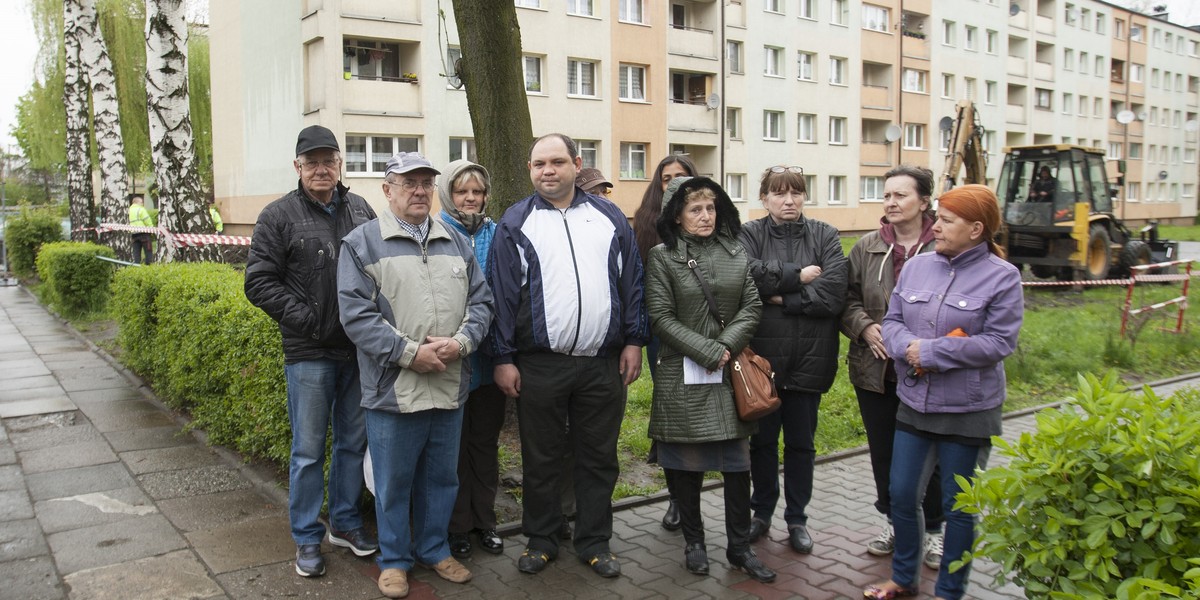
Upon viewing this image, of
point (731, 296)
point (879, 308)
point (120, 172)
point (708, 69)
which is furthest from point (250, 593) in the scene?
point (708, 69)

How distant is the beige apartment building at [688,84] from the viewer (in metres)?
29.4

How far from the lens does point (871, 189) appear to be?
151 ft

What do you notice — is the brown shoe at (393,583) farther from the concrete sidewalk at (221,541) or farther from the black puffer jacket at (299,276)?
the black puffer jacket at (299,276)

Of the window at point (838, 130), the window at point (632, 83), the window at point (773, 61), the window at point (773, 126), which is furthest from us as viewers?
the window at point (838, 130)

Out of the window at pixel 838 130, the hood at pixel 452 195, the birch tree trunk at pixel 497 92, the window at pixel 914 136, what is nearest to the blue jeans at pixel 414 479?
the hood at pixel 452 195

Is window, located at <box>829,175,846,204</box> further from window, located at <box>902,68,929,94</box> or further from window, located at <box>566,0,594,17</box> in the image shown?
window, located at <box>566,0,594,17</box>

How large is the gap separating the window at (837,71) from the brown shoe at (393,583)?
4224cm

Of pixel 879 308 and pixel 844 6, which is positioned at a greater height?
pixel 844 6

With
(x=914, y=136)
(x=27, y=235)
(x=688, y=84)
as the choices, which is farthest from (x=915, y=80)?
(x=27, y=235)

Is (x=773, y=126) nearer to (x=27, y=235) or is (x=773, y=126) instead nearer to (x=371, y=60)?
(x=371, y=60)

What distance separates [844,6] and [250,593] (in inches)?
1740

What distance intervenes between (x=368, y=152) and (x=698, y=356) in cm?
2629

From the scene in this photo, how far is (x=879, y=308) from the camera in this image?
4.84m

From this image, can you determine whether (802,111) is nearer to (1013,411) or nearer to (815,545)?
(1013,411)
